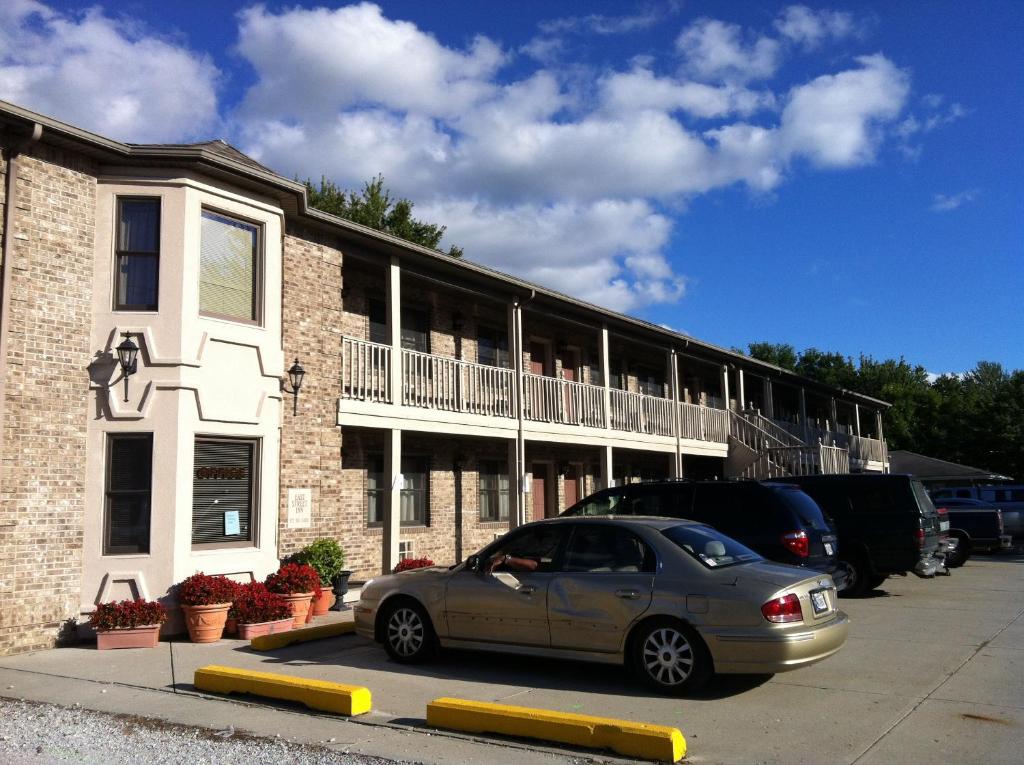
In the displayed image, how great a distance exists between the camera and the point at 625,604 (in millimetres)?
7391

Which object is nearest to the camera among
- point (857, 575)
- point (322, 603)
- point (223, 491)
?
point (223, 491)

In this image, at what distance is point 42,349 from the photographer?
10.1 metres

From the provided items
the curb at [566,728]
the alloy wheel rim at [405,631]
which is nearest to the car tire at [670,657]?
the curb at [566,728]

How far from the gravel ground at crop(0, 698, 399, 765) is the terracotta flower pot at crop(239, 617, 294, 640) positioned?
3545mm

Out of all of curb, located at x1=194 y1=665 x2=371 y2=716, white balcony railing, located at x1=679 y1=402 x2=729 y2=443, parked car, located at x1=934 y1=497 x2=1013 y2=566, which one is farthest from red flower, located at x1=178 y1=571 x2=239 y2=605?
parked car, located at x1=934 y1=497 x2=1013 y2=566

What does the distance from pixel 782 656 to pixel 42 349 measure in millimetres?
8554

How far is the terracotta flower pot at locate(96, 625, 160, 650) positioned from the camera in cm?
980

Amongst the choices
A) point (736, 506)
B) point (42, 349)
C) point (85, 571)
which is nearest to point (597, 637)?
point (736, 506)

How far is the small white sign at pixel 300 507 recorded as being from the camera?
1266 centimetres

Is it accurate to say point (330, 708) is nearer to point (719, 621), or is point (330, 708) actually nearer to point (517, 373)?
point (719, 621)

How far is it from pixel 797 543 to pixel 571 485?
1131 cm

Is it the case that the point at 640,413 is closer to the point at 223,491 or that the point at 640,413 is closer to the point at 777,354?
the point at 223,491

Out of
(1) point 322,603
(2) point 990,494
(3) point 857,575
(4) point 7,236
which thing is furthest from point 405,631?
(2) point 990,494

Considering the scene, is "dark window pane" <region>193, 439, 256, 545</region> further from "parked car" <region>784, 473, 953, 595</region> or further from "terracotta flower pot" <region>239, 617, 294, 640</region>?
"parked car" <region>784, 473, 953, 595</region>
